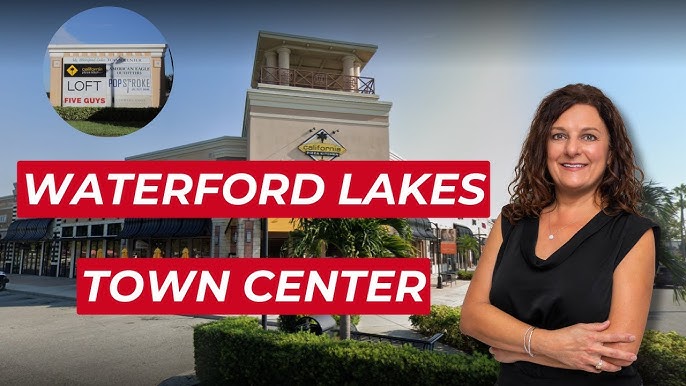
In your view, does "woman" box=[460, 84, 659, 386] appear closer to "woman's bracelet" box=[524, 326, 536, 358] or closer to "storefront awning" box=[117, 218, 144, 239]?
"woman's bracelet" box=[524, 326, 536, 358]

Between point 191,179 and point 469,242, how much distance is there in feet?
129

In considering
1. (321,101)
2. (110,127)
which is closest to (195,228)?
(321,101)

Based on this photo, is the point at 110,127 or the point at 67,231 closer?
the point at 110,127

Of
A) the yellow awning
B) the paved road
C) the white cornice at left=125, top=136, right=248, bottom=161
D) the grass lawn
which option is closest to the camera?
the grass lawn

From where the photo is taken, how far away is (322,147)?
52.1 ft

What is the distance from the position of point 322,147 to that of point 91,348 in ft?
31.9

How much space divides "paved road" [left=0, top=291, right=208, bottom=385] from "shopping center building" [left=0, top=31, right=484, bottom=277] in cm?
387

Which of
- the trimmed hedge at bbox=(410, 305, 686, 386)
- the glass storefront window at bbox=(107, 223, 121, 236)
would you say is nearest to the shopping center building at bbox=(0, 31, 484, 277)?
the glass storefront window at bbox=(107, 223, 121, 236)

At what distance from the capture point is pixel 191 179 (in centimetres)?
627

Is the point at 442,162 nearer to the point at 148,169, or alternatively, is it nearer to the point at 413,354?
the point at 413,354

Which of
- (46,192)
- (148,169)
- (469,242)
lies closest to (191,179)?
(148,169)

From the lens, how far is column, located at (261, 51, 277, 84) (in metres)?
16.8

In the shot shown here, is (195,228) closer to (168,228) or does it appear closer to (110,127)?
(168,228)

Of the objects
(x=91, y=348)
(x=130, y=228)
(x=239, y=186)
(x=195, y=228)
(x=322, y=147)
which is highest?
(x=322, y=147)
